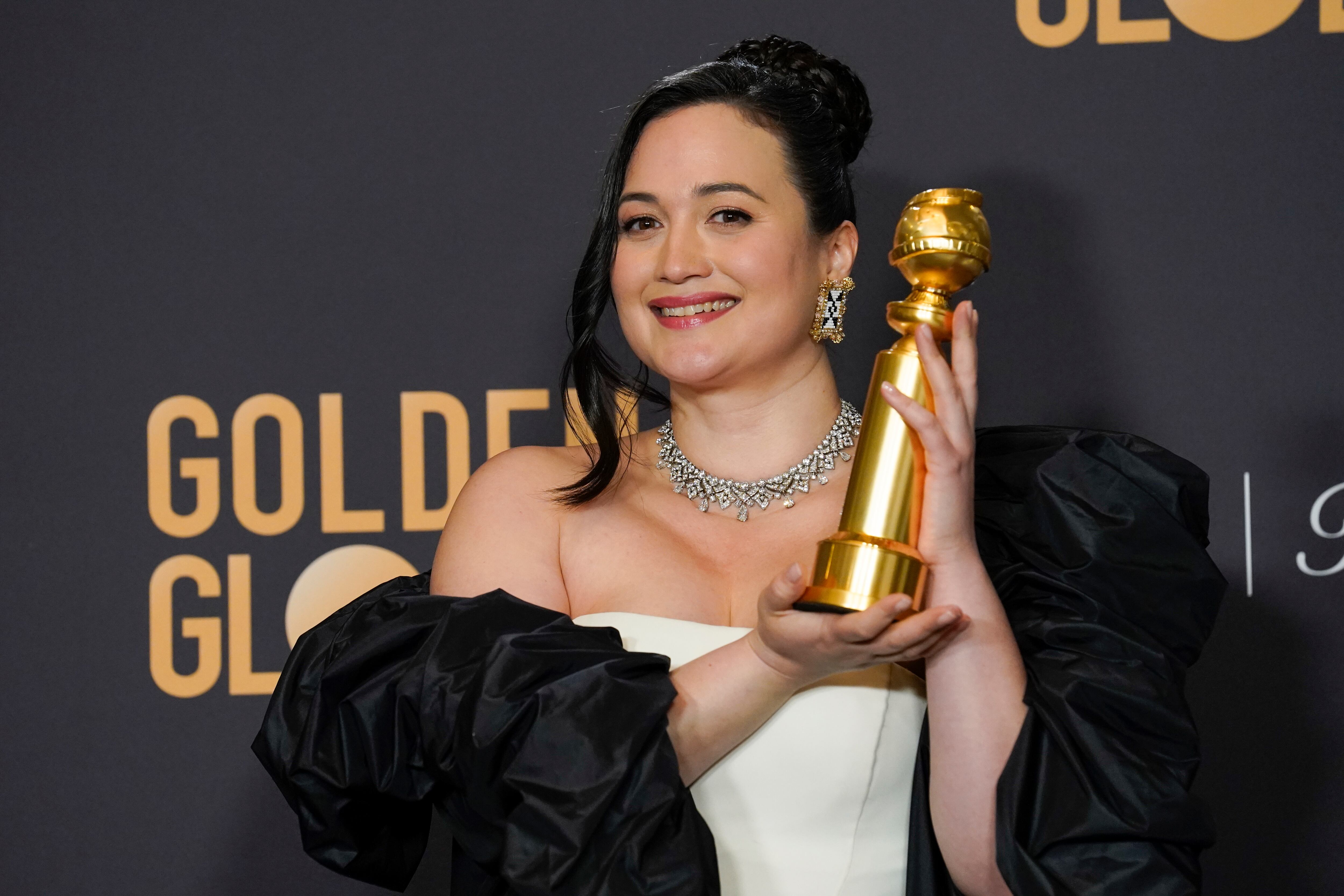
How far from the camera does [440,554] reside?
5.08 feet

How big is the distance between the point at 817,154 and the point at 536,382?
772 mm

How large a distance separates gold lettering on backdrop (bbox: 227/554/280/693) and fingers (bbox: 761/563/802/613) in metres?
1.33

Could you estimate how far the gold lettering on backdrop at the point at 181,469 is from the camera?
2242 mm

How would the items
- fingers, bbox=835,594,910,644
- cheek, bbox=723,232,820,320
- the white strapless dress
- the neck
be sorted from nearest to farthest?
fingers, bbox=835,594,910,644 < the white strapless dress < cheek, bbox=723,232,820,320 < the neck

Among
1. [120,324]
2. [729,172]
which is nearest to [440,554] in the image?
[729,172]

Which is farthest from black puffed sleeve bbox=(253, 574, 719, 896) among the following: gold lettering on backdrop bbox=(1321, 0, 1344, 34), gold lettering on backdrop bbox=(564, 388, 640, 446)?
gold lettering on backdrop bbox=(1321, 0, 1344, 34)

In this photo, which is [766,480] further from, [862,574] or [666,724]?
[862,574]

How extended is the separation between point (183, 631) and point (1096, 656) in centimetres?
153

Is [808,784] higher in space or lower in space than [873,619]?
lower

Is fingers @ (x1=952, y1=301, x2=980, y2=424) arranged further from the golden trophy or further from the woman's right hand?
the woman's right hand

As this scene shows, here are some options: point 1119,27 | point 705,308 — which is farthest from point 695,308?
point 1119,27

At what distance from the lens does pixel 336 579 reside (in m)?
2.23

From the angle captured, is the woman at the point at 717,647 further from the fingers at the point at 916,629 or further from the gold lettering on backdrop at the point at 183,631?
the gold lettering on backdrop at the point at 183,631

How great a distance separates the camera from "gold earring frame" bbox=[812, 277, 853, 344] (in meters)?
1.65
